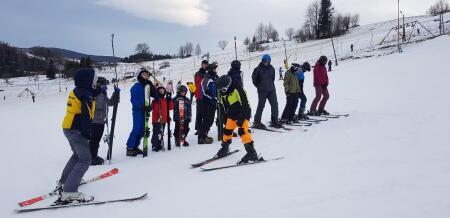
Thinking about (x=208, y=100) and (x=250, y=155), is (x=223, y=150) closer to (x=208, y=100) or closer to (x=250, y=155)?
(x=250, y=155)

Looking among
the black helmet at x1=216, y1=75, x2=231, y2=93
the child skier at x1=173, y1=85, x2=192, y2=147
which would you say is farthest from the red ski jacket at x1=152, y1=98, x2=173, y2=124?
the black helmet at x1=216, y1=75, x2=231, y2=93

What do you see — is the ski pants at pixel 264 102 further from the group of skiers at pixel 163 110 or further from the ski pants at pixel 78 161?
the ski pants at pixel 78 161

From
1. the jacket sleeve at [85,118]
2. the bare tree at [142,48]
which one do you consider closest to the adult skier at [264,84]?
the jacket sleeve at [85,118]

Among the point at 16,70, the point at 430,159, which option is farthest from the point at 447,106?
the point at 16,70

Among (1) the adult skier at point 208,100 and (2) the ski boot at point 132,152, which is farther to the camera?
(1) the adult skier at point 208,100

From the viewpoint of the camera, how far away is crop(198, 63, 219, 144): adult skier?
877cm

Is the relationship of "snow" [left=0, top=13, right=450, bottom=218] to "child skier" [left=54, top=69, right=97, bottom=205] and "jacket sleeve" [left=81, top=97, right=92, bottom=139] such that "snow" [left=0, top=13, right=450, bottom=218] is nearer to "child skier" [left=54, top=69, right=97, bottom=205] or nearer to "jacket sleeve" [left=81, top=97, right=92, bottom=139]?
"child skier" [left=54, top=69, right=97, bottom=205]

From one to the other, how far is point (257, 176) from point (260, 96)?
14.9 feet

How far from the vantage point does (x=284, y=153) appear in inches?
276

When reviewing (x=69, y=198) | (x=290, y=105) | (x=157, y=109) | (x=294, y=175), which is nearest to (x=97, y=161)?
(x=157, y=109)

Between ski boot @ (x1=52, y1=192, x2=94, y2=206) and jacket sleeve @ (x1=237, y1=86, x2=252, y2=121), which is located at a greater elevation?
jacket sleeve @ (x1=237, y1=86, x2=252, y2=121)

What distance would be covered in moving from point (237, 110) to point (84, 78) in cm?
273

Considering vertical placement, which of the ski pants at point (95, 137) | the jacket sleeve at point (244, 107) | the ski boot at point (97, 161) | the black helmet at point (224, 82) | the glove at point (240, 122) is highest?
the black helmet at point (224, 82)

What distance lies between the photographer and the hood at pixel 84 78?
16.8 feet
